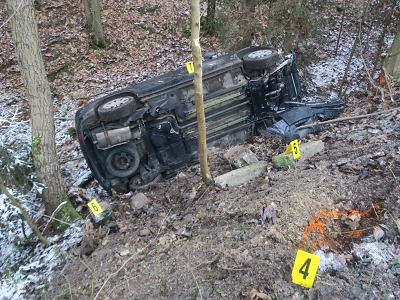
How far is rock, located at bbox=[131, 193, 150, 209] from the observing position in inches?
206

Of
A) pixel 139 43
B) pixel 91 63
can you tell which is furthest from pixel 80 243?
pixel 139 43

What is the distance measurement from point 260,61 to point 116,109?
2628mm

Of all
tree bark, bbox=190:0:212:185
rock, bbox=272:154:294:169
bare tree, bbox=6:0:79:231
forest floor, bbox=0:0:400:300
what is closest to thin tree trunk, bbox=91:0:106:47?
forest floor, bbox=0:0:400:300

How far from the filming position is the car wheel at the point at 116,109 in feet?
17.5

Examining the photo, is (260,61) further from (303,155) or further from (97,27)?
(97,27)

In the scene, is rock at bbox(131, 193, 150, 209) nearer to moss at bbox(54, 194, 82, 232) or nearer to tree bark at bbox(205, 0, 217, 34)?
moss at bbox(54, 194, 82, 232)

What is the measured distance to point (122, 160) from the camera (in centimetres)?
567

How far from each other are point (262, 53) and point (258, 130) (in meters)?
1.43

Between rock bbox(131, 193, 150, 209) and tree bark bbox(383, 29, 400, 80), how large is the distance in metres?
5.75

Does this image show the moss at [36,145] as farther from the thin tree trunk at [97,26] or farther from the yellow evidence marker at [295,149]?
the thin tree trunk at [97,26]

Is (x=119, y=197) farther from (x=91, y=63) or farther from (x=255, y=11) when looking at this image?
(x=91, y=63)

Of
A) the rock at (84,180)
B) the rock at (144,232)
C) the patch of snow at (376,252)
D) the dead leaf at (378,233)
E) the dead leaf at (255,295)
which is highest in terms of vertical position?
the dead leaf at (255,295)

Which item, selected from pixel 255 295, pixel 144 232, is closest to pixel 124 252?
pixel 144 232

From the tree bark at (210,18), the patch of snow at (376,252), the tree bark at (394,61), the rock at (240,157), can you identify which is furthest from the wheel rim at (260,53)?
the tree bark at (210,18)
